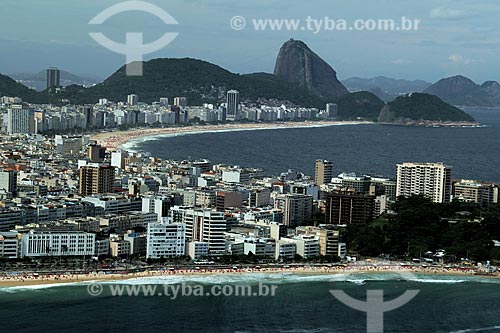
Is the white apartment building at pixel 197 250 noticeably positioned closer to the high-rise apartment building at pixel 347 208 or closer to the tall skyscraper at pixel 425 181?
the high-rise apartment building at pixel 347 208

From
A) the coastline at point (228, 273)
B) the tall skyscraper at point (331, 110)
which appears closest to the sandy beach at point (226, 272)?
the coastline at point (228, 273)

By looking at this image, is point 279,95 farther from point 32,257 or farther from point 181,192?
point 32,257

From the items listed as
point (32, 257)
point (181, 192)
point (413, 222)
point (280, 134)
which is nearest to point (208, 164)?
point (181, 192)

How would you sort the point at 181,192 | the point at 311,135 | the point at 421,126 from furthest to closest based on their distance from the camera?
the point at 421,126 < the point at 311,135 < the point at 181,192

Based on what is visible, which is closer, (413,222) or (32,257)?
(32,257)

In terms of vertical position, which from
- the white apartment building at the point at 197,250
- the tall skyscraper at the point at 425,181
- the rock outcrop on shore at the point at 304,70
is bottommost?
the white apartment building at the point at 197,250

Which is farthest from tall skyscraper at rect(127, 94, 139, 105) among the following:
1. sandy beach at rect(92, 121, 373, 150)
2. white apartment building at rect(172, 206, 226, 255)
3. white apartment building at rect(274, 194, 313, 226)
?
white apartment building at rect(172, 206, 226, 255)

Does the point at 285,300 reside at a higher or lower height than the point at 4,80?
lower
